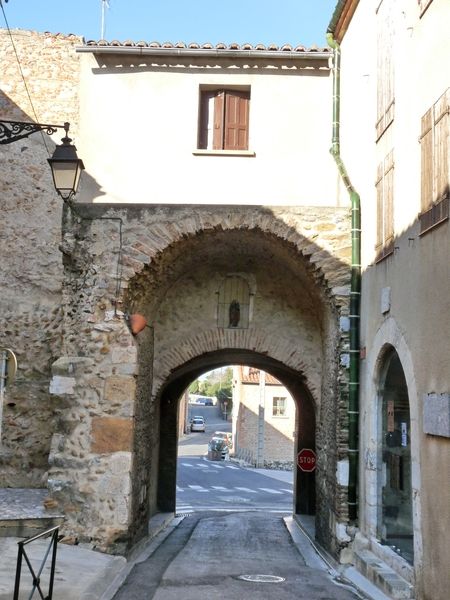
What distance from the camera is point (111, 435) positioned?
9.44 metres

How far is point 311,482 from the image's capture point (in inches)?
607

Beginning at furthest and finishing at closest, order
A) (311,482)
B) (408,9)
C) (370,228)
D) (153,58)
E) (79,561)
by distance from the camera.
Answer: (311,482) → (153,58) → (370,228) → (79,561) → (408,9)

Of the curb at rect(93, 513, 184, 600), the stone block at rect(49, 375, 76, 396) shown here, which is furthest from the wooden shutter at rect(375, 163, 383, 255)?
the curb at rect(93, 513, 184, 600)

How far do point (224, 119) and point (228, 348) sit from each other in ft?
11.6

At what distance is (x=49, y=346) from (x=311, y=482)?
6769mm

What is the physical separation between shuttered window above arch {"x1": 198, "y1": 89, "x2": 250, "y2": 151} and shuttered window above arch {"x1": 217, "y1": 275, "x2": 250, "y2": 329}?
2.19 metres

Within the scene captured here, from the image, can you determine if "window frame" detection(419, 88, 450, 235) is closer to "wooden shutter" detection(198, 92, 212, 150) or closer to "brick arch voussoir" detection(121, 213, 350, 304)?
"brick arch voussoir" detection(121, 213, 350, 304)

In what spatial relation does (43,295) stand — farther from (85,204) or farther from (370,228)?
(370,228)

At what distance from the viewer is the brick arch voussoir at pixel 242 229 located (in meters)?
9.78

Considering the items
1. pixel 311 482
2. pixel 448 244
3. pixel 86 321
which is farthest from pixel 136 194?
pixel 311 482

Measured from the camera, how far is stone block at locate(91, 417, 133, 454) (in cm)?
941

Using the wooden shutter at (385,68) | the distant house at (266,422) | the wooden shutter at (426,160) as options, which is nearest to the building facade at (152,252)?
the wooden shutter at (385,68)

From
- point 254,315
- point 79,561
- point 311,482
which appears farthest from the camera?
point 311,482

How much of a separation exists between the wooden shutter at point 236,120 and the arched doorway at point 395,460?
417 cm
